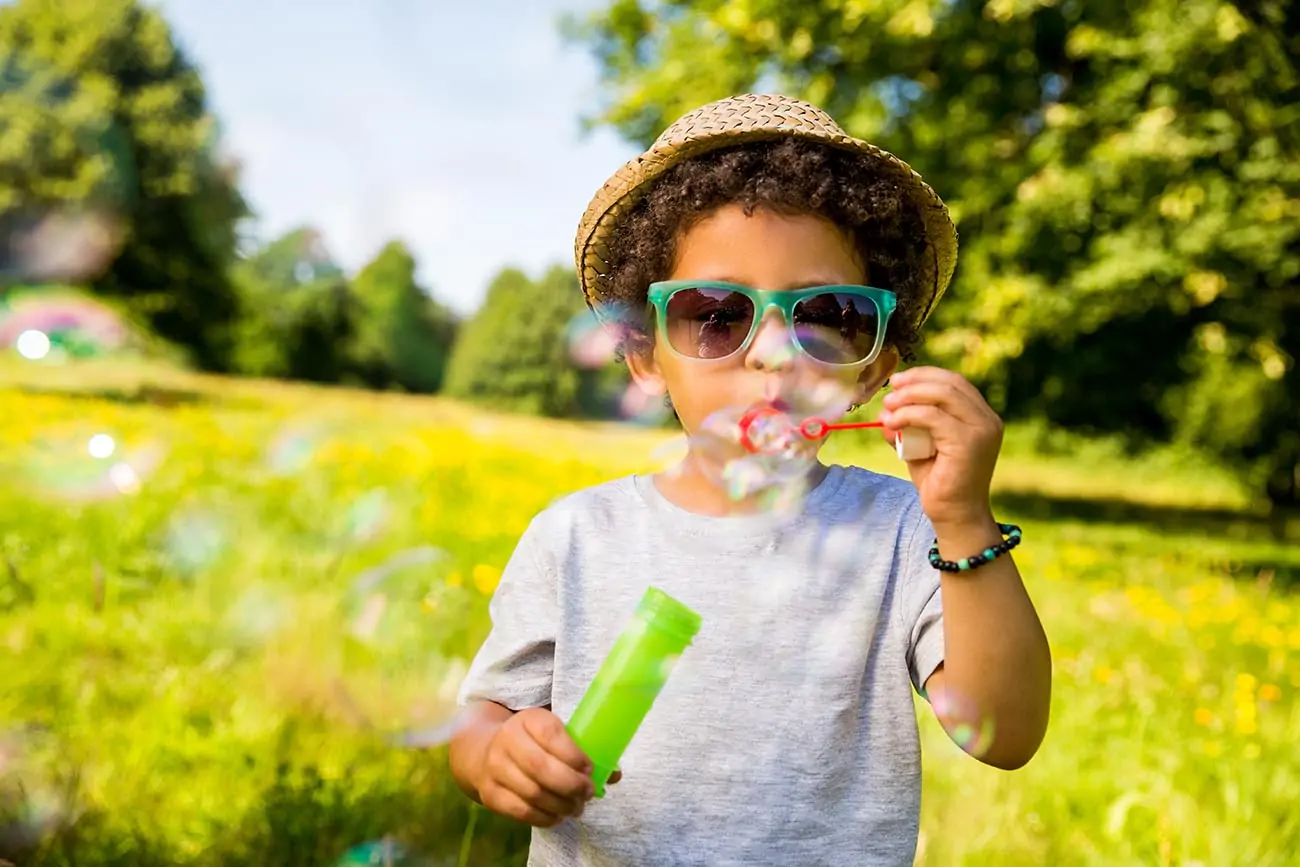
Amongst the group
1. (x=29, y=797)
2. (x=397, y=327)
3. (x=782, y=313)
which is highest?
(x=397, y=327)

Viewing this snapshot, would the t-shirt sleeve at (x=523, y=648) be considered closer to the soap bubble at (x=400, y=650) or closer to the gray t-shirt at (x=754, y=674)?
the gray t-shirt at (x=754, y=674)

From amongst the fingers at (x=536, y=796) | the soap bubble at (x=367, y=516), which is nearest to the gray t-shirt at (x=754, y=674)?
the fingers at (x=536, y=796)

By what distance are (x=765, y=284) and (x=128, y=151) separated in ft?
53.5

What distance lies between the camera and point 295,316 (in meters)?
23.2

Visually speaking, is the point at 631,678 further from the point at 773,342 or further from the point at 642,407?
the point at 642,407

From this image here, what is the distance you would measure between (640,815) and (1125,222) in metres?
6.64

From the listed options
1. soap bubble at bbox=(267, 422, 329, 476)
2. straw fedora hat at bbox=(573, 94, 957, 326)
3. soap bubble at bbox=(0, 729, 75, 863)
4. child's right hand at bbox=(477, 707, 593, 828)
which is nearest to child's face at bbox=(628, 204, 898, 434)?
straw fedora hat at bbox=(573, 94, 957, 326)

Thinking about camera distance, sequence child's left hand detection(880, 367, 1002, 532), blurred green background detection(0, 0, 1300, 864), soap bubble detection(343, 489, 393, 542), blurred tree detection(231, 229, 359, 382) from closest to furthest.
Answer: child's left hand detection(880, 367, 1002, 532) < blurred green background detection(0, 0, 1300, 864) < soap bubble detection(343, 489, 393, 542) < blurred tree detection(231, 229, 359, 382)

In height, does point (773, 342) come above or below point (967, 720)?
above

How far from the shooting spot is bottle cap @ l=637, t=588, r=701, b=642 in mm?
921

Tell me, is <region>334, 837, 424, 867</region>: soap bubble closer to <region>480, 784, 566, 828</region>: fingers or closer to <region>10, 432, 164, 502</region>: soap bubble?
<region>480, 784, 566, 828</region>: fingers

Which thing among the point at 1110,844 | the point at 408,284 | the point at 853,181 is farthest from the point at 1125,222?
the point at 408,284

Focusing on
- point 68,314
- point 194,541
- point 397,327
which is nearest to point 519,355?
point 68,314

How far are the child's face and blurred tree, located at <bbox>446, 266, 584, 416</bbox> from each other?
10108mm
